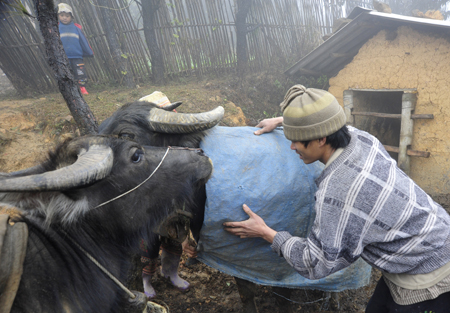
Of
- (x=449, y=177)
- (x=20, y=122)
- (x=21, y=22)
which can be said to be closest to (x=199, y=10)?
(x=21, y=22)

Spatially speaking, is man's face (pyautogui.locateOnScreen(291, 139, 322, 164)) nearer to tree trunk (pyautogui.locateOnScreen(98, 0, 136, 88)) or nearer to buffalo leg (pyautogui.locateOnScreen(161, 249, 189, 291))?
buffalo leg (pyautogui.locateOnScreen(161, 249, 189, 291))

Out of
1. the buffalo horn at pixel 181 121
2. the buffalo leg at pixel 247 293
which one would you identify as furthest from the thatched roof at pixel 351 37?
the buffalo leg at pixel 247 293

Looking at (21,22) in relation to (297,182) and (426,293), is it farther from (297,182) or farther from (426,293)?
(426,293)

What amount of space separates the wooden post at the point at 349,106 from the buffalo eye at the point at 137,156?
5.22 meters

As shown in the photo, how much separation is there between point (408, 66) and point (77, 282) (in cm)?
586

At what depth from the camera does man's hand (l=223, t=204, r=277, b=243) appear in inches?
70.3

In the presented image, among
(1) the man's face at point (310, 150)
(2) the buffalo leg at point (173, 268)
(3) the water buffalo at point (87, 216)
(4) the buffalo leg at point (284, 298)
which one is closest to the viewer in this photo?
(3) the water buffalo at point (87, 216)

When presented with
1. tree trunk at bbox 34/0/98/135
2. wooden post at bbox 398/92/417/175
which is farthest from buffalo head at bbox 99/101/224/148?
wooden post at bbox 398/92/417/175

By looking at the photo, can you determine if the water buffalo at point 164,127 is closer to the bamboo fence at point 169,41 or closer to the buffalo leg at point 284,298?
the buffalo leg at point 284,298

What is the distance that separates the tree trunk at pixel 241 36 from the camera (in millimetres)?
7230

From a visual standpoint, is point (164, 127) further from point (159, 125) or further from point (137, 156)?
point (137, 156)

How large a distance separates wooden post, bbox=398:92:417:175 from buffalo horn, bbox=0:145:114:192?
517 centimetres

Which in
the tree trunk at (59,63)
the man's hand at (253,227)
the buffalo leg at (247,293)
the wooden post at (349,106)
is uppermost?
the tree trunk at (59,63)

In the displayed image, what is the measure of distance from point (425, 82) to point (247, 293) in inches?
185
